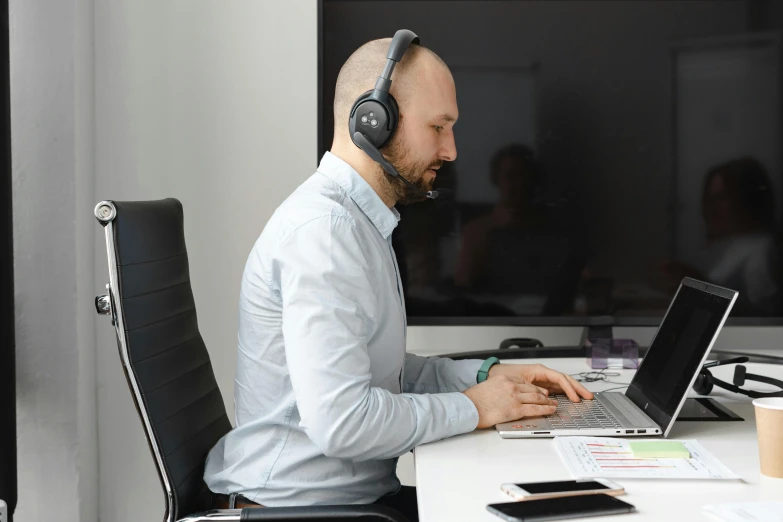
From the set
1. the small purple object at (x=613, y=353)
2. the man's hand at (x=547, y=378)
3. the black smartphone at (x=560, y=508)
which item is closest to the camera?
the black smartphone at (x=560, y=508)

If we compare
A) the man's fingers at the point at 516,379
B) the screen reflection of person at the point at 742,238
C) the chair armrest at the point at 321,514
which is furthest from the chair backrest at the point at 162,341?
the screen reflection of person at the point at 742,238

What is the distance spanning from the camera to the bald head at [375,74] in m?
1.40

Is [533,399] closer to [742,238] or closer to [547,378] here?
[547,378]

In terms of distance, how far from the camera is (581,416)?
1.37 m

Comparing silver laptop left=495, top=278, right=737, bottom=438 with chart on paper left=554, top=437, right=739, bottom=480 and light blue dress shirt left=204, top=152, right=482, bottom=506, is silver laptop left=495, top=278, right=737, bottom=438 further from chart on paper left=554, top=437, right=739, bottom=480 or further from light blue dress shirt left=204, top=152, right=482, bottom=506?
light blue dress shirt left=204, top=152, right=482, bottom=506

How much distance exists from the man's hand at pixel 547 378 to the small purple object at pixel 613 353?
454mm

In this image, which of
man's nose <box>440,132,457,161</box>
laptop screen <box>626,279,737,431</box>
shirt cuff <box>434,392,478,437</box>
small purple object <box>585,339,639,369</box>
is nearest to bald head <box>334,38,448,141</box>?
man's nose <box>440,132,457,161</box>

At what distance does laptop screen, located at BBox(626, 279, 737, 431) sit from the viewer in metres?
1.29

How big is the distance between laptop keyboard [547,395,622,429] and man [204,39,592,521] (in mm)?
26

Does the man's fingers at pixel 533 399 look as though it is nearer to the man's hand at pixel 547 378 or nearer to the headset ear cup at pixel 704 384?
the man's hand at pixel 547 378

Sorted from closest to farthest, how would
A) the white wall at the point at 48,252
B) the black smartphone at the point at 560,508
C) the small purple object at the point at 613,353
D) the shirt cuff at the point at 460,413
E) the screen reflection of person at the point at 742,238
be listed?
the black smartphone at the point at 560,508 < the shirt cuff at the point at 460,413 < the small purple object at the point at 613,353 < the white wall at the point at 48,252 < the screen reflection of person at the point at 742,238

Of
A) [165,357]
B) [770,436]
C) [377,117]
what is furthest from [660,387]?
[165,357]

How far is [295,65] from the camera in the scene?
247 centimetres

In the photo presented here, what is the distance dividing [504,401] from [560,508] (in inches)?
15.6
